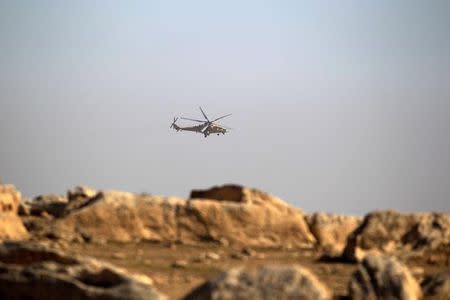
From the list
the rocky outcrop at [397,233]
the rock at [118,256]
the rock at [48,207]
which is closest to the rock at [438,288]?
the rocky outcrop at [397,233]

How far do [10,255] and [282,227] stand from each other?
7.54 metres

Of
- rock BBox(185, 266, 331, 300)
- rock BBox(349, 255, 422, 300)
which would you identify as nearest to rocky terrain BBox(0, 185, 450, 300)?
rock BBox(349, 255, 422, 300)

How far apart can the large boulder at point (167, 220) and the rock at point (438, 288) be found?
534 centimetres

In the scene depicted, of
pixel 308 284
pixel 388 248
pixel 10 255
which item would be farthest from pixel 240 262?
pixel 308 284

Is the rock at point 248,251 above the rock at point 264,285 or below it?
below

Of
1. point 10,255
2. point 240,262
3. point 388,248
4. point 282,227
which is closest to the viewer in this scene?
point 10,255

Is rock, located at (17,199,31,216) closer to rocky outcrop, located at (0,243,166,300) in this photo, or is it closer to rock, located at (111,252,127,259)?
rock, located at (111,252,127,259)

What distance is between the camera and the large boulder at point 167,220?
70.8ft

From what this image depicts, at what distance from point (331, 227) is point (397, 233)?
9.43ft

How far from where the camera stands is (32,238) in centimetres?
2120

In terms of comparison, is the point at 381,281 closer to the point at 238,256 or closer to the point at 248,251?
the point at 238,256

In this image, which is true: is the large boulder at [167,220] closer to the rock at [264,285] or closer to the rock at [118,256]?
the rock at [118,256]

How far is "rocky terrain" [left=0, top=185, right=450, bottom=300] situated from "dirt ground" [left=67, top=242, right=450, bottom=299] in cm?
2

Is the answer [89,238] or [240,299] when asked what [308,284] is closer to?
[240,299]
